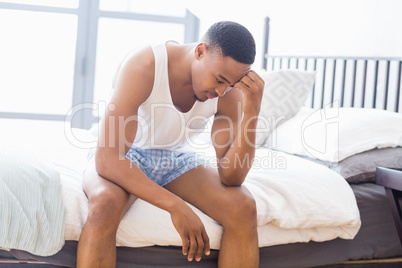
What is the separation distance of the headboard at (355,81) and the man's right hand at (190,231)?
4.10 feet

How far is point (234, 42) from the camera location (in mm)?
1296

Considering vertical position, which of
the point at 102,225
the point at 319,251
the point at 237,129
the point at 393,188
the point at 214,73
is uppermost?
the point at 214,73

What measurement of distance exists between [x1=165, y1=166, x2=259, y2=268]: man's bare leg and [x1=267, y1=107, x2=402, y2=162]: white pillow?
0.55 metres

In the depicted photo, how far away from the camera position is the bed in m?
1.30

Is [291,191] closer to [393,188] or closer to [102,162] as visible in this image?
[393,188]

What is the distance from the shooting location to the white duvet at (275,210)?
1306 millimetres

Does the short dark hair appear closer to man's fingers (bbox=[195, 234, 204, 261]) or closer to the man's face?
the man's face

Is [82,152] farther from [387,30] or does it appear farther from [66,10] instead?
[66,10]

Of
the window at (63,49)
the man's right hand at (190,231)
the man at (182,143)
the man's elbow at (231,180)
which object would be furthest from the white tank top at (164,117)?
the window at (63,49)

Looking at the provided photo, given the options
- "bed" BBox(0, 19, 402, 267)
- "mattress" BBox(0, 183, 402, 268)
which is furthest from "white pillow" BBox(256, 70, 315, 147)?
"mattress" BBox(0, 183, 402, 268)

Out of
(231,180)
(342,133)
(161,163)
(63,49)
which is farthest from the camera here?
(63,49)

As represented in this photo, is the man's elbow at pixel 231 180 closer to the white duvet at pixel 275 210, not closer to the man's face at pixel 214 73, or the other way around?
the white duvet at pixel 275 210

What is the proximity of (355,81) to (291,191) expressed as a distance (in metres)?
1.04

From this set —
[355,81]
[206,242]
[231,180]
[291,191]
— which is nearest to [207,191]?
[231,180]
